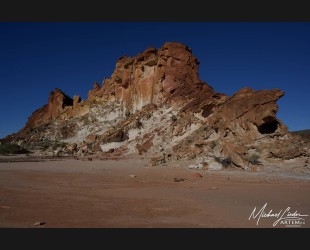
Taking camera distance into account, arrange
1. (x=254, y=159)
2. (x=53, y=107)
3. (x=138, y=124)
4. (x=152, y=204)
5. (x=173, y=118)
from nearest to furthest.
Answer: (x=152, y=204)
(x=254, y=159)
(x=173, y=118)
(x=138, y=124)
(x=53, y=107)

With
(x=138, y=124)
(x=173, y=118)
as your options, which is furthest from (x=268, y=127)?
(x=138, y=124)

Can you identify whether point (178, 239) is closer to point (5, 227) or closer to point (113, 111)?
point (5, 227)

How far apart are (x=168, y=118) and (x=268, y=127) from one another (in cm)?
1934

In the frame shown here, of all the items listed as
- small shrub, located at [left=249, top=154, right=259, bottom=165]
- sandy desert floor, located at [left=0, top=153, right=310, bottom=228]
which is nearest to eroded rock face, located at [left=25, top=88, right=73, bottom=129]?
small shrub, located at [left=249, top=154, right=259, bottom=165]

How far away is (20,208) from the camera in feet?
Answer: 24.3

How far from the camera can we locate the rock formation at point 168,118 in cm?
1984

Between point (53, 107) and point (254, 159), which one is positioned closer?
point (254, 159)

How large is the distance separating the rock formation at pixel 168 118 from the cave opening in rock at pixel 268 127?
57 mm

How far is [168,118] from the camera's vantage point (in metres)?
39.2

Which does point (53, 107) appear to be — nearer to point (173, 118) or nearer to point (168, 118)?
point (168, 118)

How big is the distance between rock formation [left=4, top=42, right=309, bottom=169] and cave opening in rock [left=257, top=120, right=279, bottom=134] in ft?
0.19

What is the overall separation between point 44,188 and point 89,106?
175ft

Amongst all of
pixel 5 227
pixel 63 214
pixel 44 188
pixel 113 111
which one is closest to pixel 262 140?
pixel 44 188

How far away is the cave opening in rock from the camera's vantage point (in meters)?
20.4
